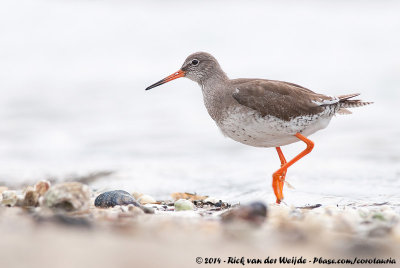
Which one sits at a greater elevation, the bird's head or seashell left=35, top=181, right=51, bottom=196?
the bird's head

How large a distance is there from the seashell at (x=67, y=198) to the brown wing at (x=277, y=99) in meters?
2.62

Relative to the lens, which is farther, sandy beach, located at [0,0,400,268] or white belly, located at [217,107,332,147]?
white belly, located at [217,107,332,147]

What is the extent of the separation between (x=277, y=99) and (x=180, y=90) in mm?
9937

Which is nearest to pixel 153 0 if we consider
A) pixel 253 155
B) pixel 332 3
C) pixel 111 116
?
pixel 332 3

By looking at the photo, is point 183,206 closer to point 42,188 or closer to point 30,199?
point 42,188

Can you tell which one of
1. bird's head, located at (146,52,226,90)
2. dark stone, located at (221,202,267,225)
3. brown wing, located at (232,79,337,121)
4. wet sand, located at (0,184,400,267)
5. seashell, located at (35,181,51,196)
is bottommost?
wet sand, located at (0,184,400,267)

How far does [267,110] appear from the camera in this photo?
6676 millimetres

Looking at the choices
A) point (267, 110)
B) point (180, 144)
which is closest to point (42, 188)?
point (267, 110)

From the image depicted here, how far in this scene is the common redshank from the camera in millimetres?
6680

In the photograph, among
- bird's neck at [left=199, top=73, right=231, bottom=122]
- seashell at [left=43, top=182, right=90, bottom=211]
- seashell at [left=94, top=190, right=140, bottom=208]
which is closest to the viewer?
seashell at [left=43, top=182, right=90, bottom=211]

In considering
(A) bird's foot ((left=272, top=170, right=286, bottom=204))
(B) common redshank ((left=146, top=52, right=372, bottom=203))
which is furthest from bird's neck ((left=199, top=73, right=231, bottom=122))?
(A) bird's foot ((left=272, top=170, right=286, bottom=204))

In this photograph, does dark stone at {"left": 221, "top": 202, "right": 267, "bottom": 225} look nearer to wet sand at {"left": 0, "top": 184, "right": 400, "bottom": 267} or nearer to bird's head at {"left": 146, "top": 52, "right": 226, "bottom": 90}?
wet sand at {"left": 0, "top": 184, "right": 400, "bottom": 267}

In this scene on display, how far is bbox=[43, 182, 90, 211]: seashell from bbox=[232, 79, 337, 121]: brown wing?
8.58 feet

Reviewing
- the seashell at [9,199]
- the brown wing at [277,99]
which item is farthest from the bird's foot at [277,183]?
the seashell at [9,199]
